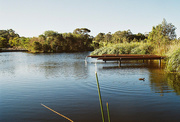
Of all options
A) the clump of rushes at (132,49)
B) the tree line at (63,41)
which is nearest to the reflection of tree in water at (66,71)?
the clump of rushes at (132,49)

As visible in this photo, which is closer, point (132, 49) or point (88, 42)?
point (132, 49)

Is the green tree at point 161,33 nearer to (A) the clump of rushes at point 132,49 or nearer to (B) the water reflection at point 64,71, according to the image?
(A) the clump of rushes at point 132,49

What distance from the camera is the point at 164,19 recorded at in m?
28.5

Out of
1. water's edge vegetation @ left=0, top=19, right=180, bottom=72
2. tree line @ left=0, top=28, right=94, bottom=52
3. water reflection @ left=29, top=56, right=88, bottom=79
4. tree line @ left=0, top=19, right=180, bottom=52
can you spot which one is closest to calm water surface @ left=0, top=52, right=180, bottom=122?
water reflection @ left=29, top=56, right=88, bottom=79

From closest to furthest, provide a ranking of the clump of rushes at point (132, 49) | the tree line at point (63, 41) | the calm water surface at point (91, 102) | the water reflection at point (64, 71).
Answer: the calm water surface at point (91, 102) < the water reflection at point (64, 71) < the clump of rushes at point (132, 49) < the tree line at point (63, 41)

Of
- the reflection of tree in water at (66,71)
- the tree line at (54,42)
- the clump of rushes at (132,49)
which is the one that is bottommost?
the reflection of tree in water at (66,71)

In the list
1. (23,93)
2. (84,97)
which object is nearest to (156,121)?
(84,97)

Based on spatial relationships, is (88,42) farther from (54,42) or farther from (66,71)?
(66,71)

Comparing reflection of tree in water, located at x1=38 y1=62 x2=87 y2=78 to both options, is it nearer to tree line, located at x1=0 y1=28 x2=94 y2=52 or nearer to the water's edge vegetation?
the water's edge vegetation

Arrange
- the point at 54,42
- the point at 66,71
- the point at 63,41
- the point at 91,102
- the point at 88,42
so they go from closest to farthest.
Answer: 1. the point at 91,102
2. the point at 66,71
3. the point at 54,42
4. the point at 63,41
5. the point at 88,42

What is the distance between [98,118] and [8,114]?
2140 mm

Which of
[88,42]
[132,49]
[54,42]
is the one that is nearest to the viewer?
[132,49]

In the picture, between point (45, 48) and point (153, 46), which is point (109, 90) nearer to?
point (153, 46)

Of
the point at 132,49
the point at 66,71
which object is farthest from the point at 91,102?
the point at 132,49
